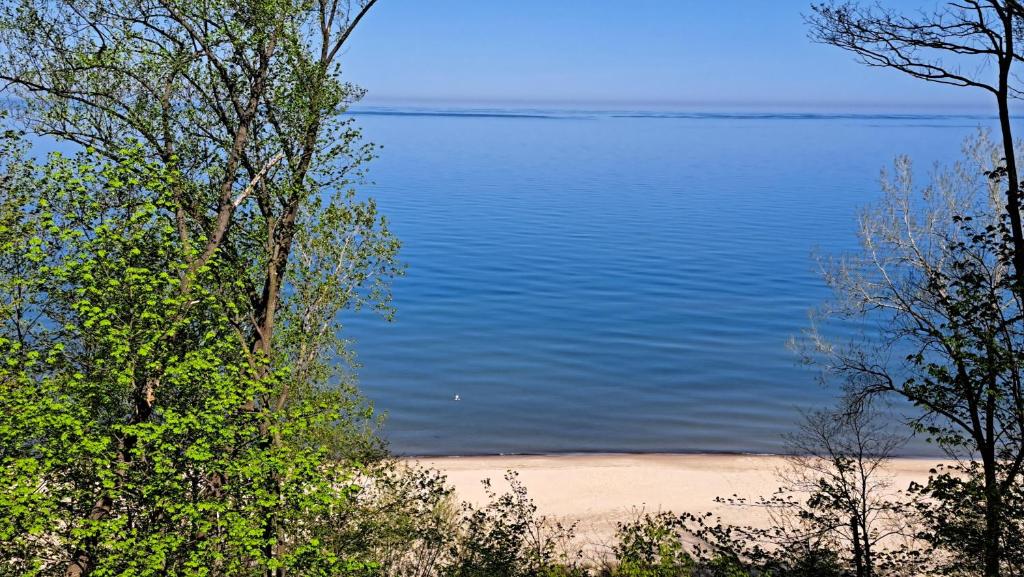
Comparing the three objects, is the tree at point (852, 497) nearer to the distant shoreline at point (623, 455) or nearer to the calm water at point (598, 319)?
the distant shoreline at point (623, 455)

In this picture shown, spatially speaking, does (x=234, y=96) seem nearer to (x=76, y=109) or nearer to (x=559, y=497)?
(x=76, y=109)

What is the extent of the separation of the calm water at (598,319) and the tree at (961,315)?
13.1 meters

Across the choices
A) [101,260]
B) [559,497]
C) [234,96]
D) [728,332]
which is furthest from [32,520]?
[728,332]

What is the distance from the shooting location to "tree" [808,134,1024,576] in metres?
17.1

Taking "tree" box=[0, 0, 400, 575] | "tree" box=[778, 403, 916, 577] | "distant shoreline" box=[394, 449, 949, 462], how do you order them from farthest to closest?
1. "distant shoreline" box=[394, 449, 949, 462]
2. "tree" box=[778, 403, 916, 577]
3. "tree" box=[0, 0, 400, 575]

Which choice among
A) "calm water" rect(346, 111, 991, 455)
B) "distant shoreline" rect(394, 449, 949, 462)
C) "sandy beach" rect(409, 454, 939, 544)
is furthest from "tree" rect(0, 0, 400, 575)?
"calm water" rect(346, 111, 991, 455)

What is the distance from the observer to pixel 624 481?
37125mm

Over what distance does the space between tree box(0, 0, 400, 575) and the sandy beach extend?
39.8 ft

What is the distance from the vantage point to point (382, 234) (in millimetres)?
24359

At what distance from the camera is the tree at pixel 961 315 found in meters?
17.1

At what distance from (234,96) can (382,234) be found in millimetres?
5639

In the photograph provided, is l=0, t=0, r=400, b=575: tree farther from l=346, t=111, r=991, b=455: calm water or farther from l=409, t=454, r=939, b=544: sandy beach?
l=346, t=111, r=991, b=455: calm water

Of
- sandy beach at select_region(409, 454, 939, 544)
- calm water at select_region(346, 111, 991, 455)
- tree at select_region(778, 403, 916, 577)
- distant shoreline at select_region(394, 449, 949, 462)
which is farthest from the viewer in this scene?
calm water at select_region(346, 111, 991, 455)

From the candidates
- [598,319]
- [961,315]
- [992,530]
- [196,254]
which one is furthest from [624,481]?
[598,319]
